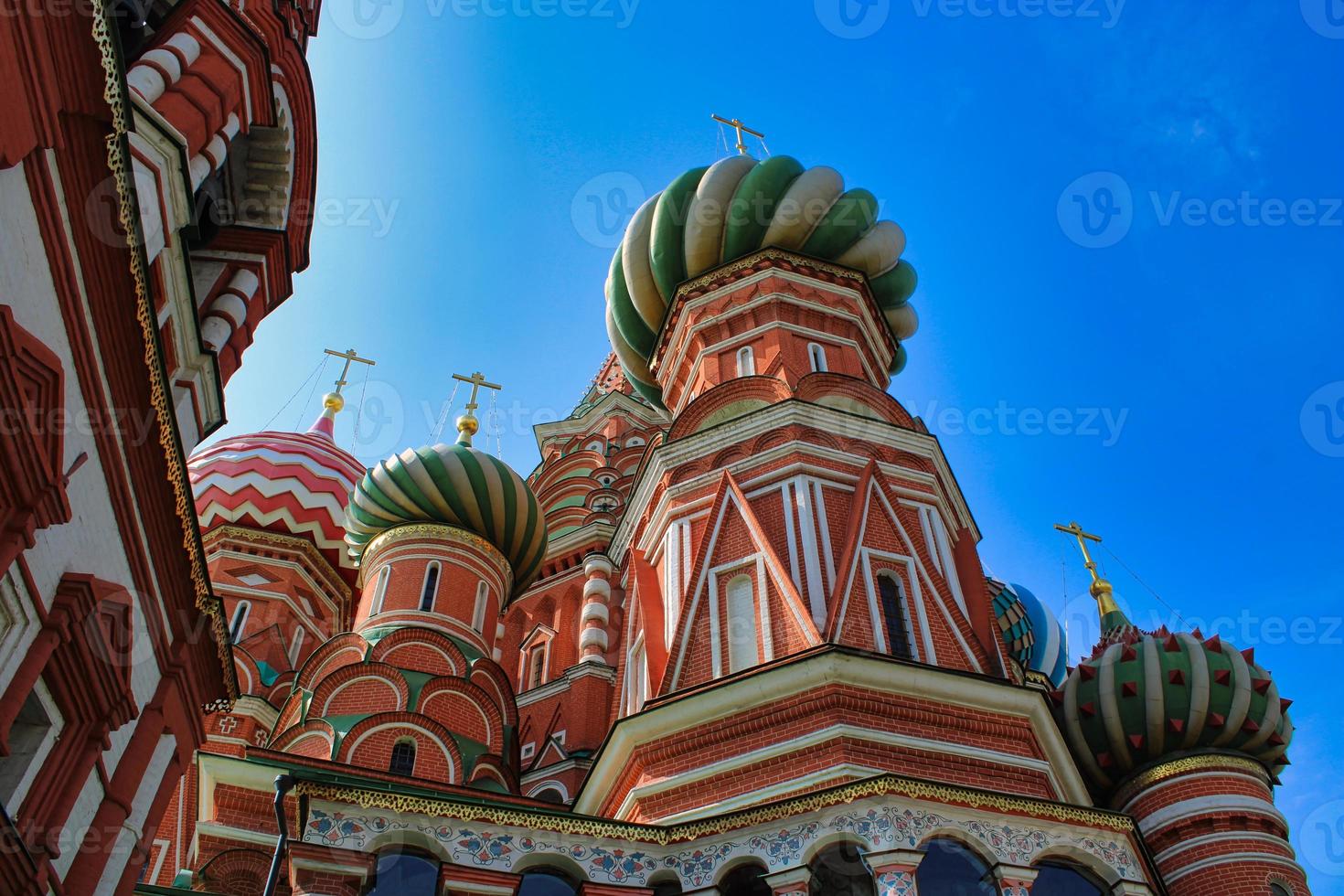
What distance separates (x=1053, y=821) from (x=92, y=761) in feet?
22.5

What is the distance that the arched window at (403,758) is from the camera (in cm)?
1552

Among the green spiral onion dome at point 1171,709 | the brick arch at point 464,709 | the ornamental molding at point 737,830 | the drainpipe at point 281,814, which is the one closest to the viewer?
the drainpipe at point 281,814

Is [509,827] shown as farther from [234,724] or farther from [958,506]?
[234,724]

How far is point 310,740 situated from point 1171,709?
34.1 feet

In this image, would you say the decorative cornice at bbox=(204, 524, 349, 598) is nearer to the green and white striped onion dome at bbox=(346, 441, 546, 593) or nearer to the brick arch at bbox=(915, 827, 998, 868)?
the green and white striped onion dome at bbox=(346, 441, 546, 593)

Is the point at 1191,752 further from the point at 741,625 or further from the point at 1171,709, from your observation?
the point at 741,625

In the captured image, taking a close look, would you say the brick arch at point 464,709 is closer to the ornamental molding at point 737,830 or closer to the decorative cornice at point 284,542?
the ornamental molding at point 737,830

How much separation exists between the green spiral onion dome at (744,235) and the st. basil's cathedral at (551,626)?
6 cm

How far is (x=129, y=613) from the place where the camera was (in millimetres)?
8523

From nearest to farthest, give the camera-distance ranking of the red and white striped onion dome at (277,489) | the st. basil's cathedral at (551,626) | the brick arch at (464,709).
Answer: the st. basil's cathedral at (551,626)
the brick arch at (464,709)
the red and white striped onion dome at (277,489)

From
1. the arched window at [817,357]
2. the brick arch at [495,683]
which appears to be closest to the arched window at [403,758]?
the brick arch at [495,683]

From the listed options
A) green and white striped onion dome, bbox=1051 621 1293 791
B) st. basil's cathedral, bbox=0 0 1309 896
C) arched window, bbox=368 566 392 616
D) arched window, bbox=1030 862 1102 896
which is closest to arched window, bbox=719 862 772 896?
st. basil's cathedral, bbox=0 0 1309 896

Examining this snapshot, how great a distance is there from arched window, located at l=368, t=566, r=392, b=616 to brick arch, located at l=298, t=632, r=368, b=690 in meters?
1.09

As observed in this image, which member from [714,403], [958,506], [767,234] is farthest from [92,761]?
[767,234]
